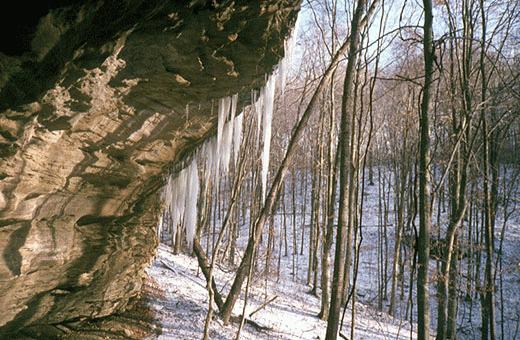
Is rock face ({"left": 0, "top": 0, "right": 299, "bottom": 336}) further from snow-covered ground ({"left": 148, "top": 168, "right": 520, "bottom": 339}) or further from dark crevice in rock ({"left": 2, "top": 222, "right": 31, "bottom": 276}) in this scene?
snow-covered ground ({"left": 148, "top": 168, "right": 520, "bottom": 339})

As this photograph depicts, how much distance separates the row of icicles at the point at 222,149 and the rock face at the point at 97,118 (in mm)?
311

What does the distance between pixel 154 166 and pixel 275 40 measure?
9.18 feet

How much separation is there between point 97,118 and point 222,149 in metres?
2.18

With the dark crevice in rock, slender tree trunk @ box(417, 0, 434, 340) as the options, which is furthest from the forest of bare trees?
the dark crevice in rock

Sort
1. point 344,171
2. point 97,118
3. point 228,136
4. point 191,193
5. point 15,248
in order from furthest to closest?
point 344,171, point 191,193, point 228,136, point 15,248, point 97,118

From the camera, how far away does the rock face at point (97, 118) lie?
2611mm

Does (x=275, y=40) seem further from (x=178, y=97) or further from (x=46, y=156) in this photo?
(x=46, y=156)

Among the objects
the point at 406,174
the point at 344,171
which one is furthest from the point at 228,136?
the point at 406,174

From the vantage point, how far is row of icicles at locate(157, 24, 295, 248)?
16.5 feet

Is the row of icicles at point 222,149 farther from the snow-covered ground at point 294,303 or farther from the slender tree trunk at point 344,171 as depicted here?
the snow-covered ground at point 294,303

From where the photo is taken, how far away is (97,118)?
A: 4109 millimetres

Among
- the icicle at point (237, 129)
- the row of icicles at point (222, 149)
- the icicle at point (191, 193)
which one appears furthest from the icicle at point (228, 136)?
the icicle at point (191, 193)

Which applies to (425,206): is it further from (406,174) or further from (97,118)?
(406,174)

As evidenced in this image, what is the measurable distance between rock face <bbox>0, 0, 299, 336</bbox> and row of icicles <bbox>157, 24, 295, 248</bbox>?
311 millimetres
